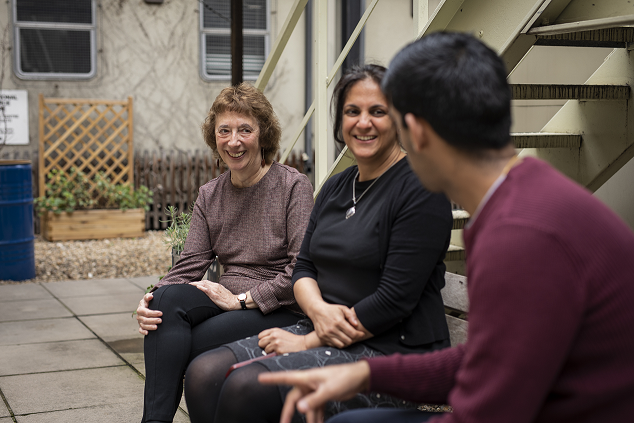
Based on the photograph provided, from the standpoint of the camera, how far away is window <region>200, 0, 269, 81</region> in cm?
902

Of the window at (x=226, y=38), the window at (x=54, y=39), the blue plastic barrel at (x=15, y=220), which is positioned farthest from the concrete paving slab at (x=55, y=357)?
the window at (x=226, y=38)

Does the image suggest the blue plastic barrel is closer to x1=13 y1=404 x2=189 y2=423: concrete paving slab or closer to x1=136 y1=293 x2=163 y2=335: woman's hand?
x1=13 y1=404 x2=189 y2=423: concrete paving slab

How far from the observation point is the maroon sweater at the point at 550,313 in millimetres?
891

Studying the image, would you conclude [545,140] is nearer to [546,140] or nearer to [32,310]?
[546,140]

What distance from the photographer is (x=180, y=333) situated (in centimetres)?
214

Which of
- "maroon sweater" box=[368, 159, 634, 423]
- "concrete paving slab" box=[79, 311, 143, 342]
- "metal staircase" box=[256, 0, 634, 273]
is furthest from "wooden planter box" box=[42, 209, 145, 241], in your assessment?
"maroon sweater" box=[368, 159, 634, 423]

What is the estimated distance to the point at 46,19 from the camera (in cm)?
842

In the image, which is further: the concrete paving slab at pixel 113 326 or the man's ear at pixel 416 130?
the concrete paving slab at pixel 113 326

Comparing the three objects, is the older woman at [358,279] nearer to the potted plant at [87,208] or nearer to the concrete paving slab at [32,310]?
the concrete paving slab at [32,310]

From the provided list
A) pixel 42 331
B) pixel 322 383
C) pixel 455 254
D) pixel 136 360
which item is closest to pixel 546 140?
pixel 455 254

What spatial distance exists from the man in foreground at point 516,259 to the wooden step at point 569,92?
1.87 m

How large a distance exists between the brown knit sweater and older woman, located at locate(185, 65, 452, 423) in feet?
1.02

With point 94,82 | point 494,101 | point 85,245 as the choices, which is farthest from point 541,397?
point 94,82

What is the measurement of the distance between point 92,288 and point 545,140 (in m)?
3.84
